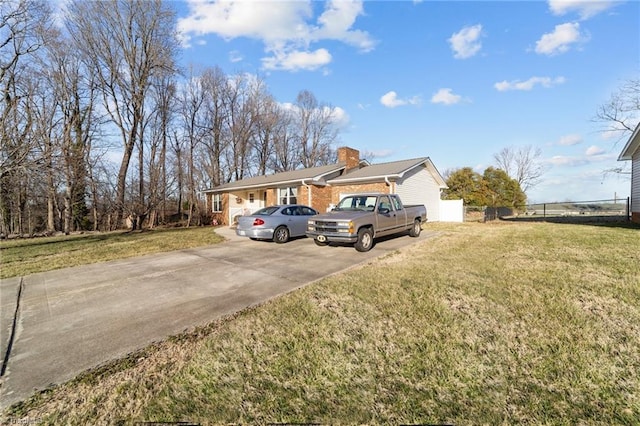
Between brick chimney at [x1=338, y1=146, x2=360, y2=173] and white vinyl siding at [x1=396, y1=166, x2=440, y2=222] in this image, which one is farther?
brick chimney at [x1=338, y1=146, x2=360, y2=173]

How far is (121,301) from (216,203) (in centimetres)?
2293

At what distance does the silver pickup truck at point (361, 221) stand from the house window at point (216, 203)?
19.2m

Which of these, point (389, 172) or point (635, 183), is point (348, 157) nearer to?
point (389, 172)

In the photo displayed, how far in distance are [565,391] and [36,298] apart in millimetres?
7538

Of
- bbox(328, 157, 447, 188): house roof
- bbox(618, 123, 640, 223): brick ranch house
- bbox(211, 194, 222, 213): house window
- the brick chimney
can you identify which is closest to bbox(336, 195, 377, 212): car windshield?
bbox(328, 157, 447, 188): house roof

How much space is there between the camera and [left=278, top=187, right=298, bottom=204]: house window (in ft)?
60.4

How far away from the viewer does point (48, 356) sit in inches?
116

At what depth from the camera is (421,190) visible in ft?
59.0

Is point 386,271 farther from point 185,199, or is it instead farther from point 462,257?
point 185,199

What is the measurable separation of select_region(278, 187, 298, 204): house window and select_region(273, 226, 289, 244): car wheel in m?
7.70

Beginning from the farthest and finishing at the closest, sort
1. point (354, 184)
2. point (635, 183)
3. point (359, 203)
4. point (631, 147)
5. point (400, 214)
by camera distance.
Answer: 1. point (354, 184)
2. point (635, 183)
3. point (631, 147)
4. point (400, 214)
5. point (359, 203)

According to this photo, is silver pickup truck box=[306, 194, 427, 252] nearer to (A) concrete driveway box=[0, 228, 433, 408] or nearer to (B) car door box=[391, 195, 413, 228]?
(B) car door box=[391, 195, 413, 228]

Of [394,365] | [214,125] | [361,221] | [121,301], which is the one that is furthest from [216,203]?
[394,365]

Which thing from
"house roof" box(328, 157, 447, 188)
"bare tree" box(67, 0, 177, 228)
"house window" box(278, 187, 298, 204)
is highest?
"bare tree" box(67, 0, 177, 228)
